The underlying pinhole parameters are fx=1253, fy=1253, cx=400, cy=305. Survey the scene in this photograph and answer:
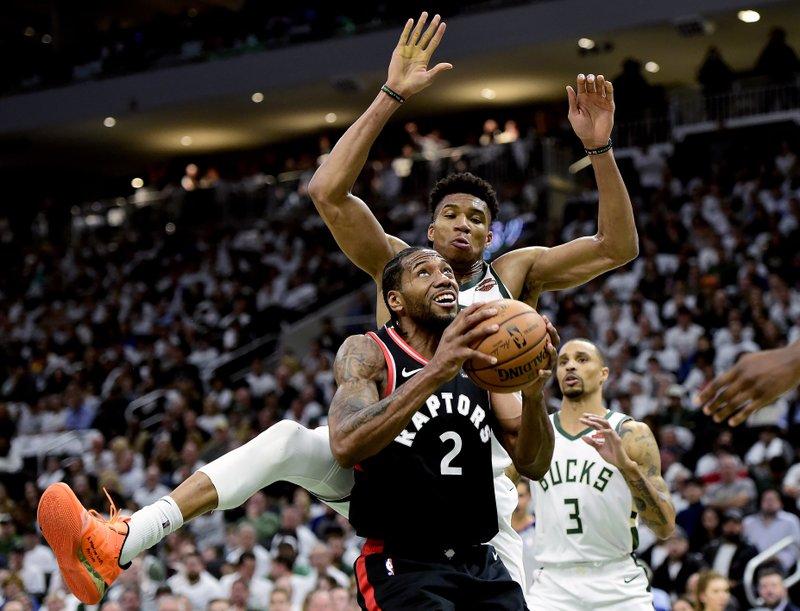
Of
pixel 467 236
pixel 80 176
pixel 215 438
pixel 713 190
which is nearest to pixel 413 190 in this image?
pixel 713 190

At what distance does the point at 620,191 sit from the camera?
19.6 ft

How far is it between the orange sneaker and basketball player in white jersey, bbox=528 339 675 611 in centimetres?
288

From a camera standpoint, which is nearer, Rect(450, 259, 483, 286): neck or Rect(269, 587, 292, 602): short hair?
Rect(450, 259, 483, 286): neck

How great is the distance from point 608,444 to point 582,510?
585 millimetres

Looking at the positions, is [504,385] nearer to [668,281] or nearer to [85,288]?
[668,281]

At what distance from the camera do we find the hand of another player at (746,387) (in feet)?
12.6

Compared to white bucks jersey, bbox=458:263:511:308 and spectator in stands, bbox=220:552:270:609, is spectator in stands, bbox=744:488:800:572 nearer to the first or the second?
spectator in stands, bbox=220:552:270:609

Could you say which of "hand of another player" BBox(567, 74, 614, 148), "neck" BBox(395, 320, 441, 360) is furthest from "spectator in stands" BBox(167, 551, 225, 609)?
"hand of another player" BBox(567, 74, 614, 148)

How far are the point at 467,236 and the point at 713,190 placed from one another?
13700 millimetres

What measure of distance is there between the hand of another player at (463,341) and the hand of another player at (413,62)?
1.69 m

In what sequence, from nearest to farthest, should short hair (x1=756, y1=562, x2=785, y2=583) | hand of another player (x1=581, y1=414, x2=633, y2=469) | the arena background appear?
hand of another player (x1=581, y1=414, x2=633, y2=469)
short hair (x1=756, y1=562, x2=785, y2=583)
the arena background

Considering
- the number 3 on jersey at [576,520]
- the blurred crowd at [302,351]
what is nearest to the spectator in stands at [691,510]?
the blurred crowd at [302,351]

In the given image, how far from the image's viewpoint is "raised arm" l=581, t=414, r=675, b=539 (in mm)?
6852

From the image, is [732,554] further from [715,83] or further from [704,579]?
[715,83]
